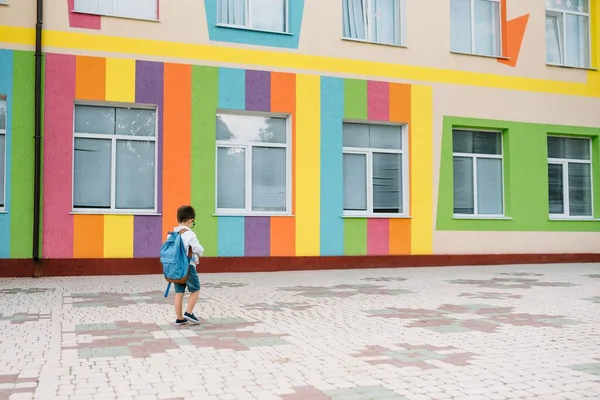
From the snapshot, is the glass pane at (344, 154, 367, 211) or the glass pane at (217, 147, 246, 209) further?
the glass pane at (344, 154, 367, 211)

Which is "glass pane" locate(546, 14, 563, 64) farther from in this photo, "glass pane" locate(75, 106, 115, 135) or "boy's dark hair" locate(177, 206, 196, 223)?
"boy's dark hair" locate(177, 206, 196, 223)

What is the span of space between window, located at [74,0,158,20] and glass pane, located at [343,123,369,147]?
4990 mm

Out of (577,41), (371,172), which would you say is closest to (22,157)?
(371,172)

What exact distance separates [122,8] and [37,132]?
10.6ft

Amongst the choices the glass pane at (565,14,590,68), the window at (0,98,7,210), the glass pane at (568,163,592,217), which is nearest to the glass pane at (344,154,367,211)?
the glass pane at (568,163,592,217)

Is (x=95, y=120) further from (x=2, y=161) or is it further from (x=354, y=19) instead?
(x=354, y=19)

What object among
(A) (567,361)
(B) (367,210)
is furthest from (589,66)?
(A) (567,361)

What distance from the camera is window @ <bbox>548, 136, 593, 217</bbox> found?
17859 mm

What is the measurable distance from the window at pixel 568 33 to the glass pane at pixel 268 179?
8298 mm

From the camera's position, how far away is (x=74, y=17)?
43.9 ft

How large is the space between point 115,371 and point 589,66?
17.3m

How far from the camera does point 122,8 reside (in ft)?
45.9

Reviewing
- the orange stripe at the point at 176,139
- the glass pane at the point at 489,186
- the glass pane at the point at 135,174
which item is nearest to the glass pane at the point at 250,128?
the orange stripe at the point at 176,139

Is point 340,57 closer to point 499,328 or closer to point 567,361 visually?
point 499,328
